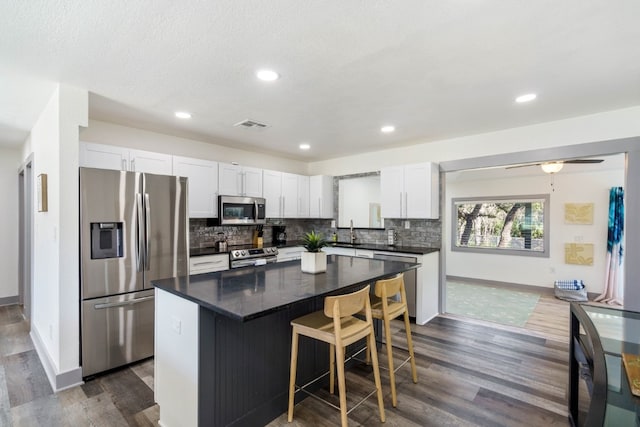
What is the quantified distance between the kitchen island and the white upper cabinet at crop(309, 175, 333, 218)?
3.24m

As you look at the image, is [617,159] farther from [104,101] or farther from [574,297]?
[104,101]

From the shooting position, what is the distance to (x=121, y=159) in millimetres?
3338

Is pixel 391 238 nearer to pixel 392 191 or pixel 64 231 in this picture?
pixel 392 191

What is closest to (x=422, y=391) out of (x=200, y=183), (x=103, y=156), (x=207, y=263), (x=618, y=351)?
(x=618, y=351)

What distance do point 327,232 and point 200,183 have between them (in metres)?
2.67

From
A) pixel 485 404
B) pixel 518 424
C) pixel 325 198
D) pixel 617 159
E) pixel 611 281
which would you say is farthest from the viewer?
pixel 325 198

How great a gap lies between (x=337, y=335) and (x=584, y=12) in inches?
89.4

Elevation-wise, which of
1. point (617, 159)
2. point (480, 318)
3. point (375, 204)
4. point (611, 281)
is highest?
point (617, 159)

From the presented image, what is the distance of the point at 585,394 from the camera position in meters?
1.86

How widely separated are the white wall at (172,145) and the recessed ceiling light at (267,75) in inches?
70.4

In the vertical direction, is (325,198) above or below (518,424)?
above

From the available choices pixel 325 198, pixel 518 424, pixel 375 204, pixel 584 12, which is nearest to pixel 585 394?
pixel 518 424

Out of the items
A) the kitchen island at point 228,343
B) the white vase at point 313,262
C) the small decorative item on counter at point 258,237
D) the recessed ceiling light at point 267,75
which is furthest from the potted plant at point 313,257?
the small decorative item on counter at point 258,237

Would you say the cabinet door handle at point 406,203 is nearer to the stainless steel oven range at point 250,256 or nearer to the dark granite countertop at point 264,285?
the dark granite countertop at point 264,285
